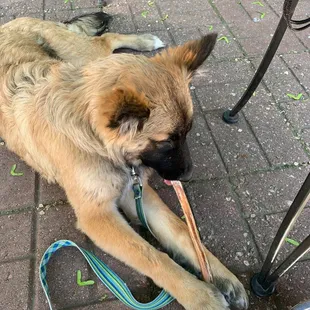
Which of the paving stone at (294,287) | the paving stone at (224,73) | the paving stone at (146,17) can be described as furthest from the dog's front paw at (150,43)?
the paving stone at (294,287)

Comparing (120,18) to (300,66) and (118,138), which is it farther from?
(118,138)

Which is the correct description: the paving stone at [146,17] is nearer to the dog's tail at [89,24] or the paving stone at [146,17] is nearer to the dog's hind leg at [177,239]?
the dog's tail at [89,24]

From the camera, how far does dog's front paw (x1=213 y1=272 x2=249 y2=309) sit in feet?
8.07

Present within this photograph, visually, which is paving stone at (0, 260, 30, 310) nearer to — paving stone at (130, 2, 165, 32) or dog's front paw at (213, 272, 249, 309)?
dog's front paw at (213, 272, 249, 309)

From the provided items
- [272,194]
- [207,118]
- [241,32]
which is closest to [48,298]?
[272,194]

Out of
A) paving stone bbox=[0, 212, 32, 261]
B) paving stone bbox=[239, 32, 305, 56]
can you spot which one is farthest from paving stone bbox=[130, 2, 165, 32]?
paving stone bbox=[0, 212, 32, 261]

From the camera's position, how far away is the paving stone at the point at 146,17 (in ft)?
16.0

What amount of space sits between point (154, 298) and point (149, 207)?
2.16 feet

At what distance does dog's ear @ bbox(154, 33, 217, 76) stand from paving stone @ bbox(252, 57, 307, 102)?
69.8 inches

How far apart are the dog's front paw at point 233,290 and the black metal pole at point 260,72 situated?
1683mm

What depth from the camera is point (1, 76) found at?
9.84 feet

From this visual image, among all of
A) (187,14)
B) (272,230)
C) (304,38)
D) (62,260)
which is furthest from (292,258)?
(187,14)

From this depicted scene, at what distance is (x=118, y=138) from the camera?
222 cm

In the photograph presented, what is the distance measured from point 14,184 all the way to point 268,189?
7.27ft
